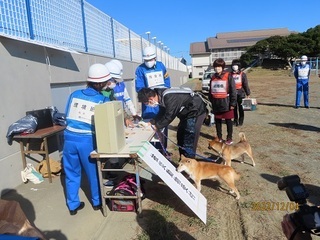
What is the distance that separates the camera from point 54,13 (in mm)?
5785

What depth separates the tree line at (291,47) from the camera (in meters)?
41.3

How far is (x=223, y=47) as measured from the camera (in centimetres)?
6034

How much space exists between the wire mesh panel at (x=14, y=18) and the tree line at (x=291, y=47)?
140 ft

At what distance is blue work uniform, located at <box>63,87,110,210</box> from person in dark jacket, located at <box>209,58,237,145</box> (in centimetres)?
306

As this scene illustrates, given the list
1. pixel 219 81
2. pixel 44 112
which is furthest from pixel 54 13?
pixel 219 81

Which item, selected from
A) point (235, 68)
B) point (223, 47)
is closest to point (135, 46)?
point (235, 68)

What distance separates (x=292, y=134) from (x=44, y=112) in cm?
594

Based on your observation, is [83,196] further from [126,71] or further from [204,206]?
[126,71]

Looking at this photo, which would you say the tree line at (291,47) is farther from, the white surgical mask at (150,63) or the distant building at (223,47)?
the white surgical mask at (150,63)

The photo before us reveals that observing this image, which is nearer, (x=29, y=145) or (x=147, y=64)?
(x=29, y=145)

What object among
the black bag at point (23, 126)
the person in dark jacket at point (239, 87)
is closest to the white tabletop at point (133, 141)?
the black bag at point (23, 126)

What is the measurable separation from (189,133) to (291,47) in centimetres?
4313

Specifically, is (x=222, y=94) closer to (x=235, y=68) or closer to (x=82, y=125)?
(x=235, y=68)

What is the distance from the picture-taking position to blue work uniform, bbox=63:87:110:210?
3.21 m
